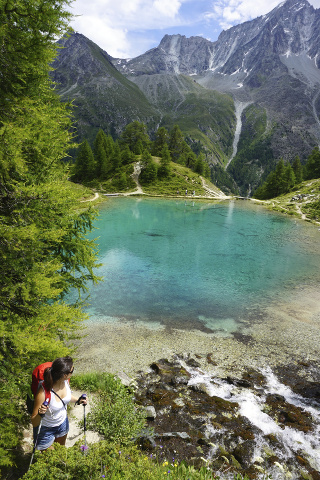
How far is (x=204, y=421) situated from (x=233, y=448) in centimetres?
125

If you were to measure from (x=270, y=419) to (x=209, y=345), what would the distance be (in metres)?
5.19

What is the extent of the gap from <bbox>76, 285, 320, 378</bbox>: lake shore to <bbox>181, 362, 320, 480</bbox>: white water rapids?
0.95m

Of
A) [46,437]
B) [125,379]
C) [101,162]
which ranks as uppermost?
[101,162]

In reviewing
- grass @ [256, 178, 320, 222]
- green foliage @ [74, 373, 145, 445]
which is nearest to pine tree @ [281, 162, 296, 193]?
grass @ [256, 178, 320, 222]

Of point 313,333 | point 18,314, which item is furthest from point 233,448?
point 313,333

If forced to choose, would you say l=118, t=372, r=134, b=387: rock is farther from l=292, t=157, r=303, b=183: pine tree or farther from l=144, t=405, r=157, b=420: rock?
l=292, t=157, r=303, b=183: pine tree

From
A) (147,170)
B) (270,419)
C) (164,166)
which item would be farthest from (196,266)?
(164,166)

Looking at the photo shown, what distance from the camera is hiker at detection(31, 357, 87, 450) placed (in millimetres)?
5027

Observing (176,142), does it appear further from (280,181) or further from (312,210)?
(312,210)

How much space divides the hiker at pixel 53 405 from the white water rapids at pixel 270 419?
5182 mm

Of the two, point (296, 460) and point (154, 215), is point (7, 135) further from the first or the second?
point (154, 215)

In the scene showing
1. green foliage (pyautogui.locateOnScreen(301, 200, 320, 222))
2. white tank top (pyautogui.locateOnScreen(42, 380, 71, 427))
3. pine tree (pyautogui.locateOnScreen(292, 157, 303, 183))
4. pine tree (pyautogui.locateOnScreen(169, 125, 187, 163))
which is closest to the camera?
white tank top (pyautogui.locateOnScreen(42, 380, 71, 427))

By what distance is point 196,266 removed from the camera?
27453mm

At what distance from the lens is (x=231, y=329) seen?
1606 centimetres
